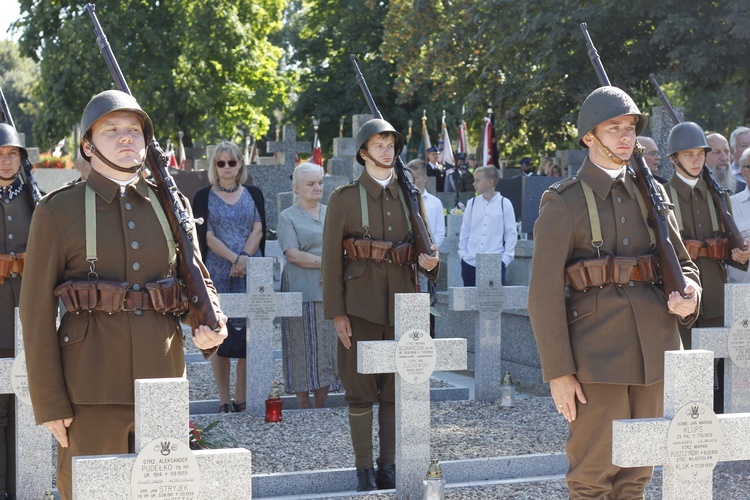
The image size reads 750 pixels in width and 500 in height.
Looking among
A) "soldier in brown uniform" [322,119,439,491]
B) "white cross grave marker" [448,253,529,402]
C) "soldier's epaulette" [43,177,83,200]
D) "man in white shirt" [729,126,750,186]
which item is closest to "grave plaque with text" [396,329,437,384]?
"soldier in brown uniform" [322,119,439,491]

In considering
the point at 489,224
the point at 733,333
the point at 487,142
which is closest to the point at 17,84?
the point at 487,142

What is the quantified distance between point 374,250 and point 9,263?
208 cm

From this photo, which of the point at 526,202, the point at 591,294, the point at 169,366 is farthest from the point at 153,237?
the point at 526,202

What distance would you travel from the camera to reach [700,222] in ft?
26.7

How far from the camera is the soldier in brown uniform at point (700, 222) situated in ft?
26.4

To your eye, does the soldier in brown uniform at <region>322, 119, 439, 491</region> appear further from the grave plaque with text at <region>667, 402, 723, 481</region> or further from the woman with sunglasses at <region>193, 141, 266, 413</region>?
the grave plaque with text at <region>667, 402, 723, 481</region>

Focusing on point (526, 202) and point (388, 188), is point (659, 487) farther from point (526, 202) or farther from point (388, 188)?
point (526, 202)

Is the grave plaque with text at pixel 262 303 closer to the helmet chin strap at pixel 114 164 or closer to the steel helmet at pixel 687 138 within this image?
the steel helmet at pixel 687 138

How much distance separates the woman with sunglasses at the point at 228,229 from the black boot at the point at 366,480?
2734 mm

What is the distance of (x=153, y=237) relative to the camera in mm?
4785

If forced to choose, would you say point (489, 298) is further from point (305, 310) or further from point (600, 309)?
point (600, 309)

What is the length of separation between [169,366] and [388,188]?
9.38 feet

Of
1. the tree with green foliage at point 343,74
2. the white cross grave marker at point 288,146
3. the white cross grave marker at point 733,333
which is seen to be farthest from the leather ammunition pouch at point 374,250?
the tree with green foliage at point 343,74

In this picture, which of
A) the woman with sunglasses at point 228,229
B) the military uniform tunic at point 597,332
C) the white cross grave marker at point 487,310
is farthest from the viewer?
the white cross grave marker at point 487,310
